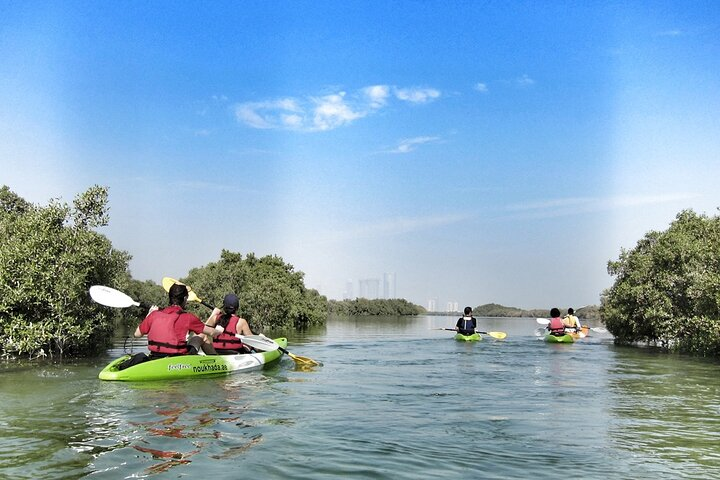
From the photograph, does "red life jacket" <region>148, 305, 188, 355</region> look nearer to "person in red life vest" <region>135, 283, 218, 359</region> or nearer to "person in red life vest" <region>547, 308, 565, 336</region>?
"person in red life vest" <region>135, 283, 218, 359</region>

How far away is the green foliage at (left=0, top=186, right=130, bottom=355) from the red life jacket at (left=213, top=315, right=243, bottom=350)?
5030mm

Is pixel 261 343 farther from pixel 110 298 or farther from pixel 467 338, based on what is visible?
pixel 467 338

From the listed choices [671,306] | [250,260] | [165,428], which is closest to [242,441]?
[165,428]

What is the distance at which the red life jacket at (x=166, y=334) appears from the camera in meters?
12.9

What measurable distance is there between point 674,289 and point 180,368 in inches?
978

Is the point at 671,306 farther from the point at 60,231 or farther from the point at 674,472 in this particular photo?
the point at 60,231

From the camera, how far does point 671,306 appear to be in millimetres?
28875

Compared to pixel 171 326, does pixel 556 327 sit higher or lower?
lower

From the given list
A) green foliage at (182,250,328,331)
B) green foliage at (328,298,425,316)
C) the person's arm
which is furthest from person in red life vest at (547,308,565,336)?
green foliage at (328,298,425,316)

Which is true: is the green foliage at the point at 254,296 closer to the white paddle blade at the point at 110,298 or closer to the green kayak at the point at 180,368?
the white paddle blade at the point at 110,298

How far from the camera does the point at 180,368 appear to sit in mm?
13484

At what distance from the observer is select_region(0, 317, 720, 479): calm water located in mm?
6746

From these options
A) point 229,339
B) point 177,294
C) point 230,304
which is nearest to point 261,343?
point 229,339

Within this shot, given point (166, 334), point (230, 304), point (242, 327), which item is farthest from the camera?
point (242, 327)
